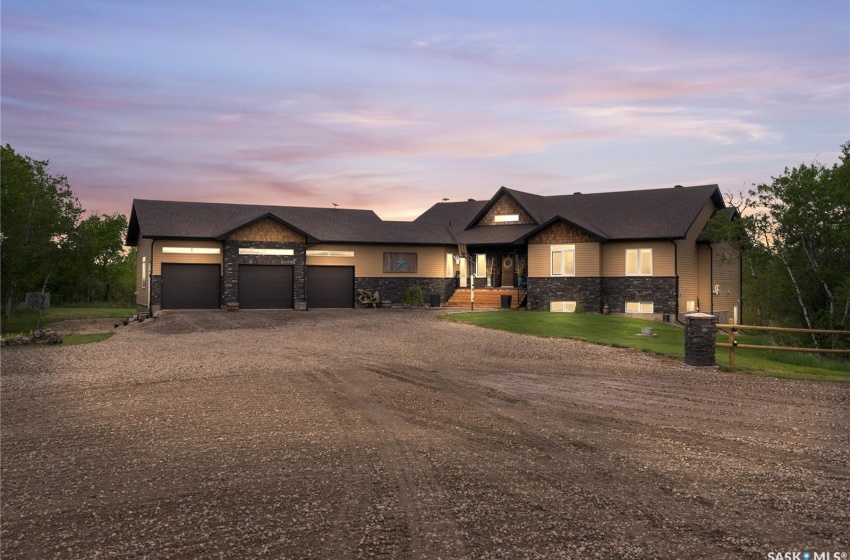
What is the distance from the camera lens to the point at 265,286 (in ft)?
122

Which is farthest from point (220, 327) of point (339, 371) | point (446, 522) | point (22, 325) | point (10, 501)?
point (446, 522)

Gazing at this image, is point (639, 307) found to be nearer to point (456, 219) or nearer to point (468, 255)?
point (468, 255)

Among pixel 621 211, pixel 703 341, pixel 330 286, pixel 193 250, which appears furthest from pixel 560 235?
pixel 193 250

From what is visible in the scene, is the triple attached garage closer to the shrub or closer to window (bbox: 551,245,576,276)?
the shrub

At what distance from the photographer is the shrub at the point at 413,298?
39500 mm

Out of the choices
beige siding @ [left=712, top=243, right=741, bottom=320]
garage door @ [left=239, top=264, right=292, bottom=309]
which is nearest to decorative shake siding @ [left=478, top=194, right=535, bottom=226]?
beige siding @ [left=712, top=243, right=741, bottom=320]

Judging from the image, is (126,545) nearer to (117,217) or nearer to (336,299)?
(336,299)

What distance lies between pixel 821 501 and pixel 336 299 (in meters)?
34.4

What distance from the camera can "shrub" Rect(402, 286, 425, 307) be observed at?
1555 inches

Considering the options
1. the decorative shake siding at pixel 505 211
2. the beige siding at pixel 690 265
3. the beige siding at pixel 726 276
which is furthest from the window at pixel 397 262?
the beige siding at pixel 726 276

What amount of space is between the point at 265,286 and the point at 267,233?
3029 millimetres

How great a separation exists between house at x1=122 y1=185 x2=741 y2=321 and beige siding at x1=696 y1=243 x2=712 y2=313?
56 mm

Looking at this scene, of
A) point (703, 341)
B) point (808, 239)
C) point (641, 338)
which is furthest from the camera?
point (808, 239)

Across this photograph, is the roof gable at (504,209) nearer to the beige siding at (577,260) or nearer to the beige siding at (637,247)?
the beige siding at (577,260)
